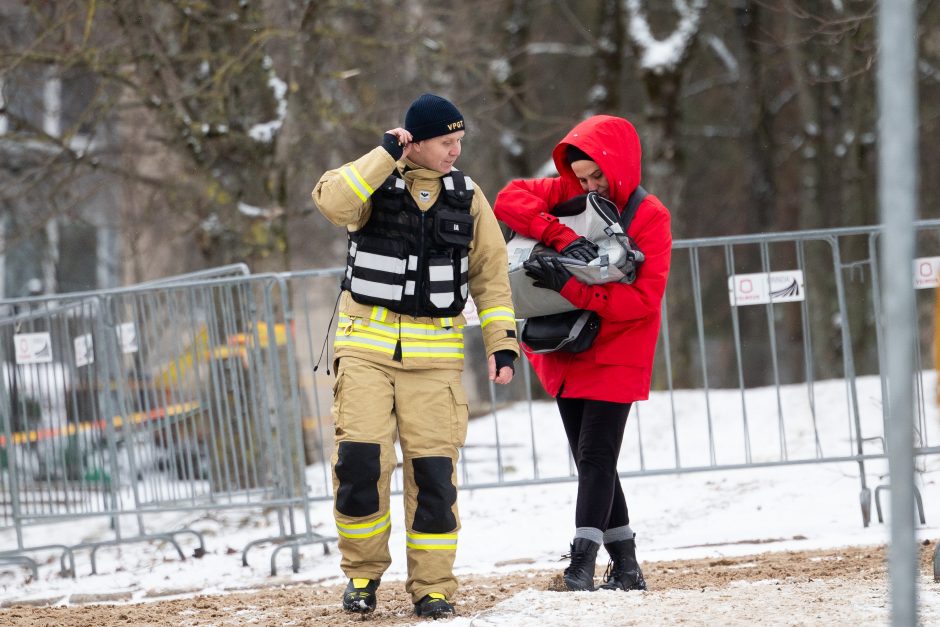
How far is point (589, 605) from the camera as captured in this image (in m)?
4.17

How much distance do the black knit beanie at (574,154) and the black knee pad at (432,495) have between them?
130cm

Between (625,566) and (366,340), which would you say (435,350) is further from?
(625,566)

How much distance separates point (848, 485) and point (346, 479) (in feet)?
14.2

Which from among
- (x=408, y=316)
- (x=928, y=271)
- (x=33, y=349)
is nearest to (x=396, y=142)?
(x=408, y=316)

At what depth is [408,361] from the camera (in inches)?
179

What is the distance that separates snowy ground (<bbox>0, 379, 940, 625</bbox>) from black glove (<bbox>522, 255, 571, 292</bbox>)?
6.17ft

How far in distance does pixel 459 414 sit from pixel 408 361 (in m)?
0.29

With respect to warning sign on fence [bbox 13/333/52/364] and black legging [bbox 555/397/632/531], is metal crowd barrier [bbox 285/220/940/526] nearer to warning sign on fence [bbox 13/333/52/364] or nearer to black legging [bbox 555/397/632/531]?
warning sign on fence [bbox 13/333/52/364]

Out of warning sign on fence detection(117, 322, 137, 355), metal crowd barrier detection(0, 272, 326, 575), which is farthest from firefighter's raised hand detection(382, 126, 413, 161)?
warning sign on fence detection(117, 322, 137, 355)

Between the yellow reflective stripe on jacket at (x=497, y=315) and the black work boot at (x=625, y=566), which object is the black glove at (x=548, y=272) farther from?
the black work boot at (x=625, y=566)

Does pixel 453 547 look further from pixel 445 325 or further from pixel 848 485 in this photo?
pixel 848 485

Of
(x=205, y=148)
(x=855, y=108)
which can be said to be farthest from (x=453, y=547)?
(x=855, y=108)

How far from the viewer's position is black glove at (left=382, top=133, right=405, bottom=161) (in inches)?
174

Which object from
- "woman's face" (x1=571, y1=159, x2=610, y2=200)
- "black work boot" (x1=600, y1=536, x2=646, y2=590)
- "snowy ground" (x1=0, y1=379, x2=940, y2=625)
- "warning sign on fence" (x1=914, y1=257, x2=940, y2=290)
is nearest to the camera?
"woman's face" (x1=571, y1=159, x2=610, y2=200)
